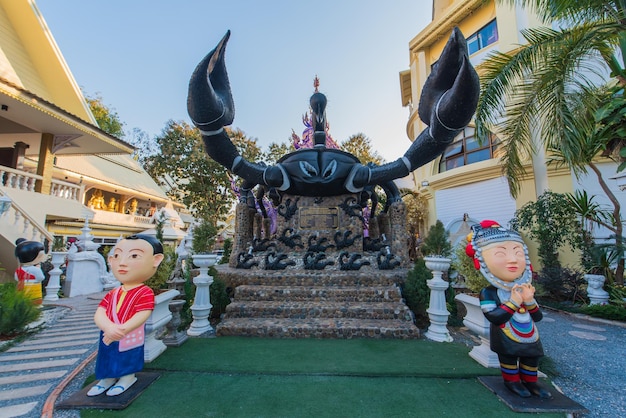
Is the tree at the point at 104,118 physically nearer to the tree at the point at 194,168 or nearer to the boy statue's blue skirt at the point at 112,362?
the tree at the point at 194,168

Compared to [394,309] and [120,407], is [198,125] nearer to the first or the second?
[120,407]

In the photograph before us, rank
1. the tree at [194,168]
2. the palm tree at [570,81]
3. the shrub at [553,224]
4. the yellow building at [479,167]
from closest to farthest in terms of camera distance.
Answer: the palm tree at [570,81]
the shrub at [553,224]
the yellow building at [479,167]
the tree at [194,168]

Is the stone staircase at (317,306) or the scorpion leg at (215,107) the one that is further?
the scorpion leg at (215,107)

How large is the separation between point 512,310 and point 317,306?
293 centimetres

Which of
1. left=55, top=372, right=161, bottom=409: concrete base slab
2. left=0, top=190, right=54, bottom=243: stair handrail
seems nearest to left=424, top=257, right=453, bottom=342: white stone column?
left=55, top=372, right=161, bottom=409: concrete base slab

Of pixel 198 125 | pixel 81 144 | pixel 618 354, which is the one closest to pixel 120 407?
pixel 198 125

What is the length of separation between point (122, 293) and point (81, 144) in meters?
11.4

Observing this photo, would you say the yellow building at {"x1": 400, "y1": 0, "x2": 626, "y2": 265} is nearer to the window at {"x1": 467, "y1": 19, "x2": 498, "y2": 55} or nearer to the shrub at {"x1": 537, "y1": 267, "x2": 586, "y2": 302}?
the window at {"x1": 467, "y1": 19, "x2": 498, "y2": 55}

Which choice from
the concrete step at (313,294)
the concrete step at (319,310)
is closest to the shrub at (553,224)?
the concrete step at (313,294)

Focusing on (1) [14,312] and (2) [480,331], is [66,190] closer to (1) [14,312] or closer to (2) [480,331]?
(1) [14,312]

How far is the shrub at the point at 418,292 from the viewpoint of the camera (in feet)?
15.7

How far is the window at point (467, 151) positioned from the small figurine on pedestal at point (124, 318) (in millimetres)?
12551

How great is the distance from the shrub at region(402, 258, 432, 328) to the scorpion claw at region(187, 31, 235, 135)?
4318mm

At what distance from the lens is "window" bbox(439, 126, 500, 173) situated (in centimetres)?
1155
